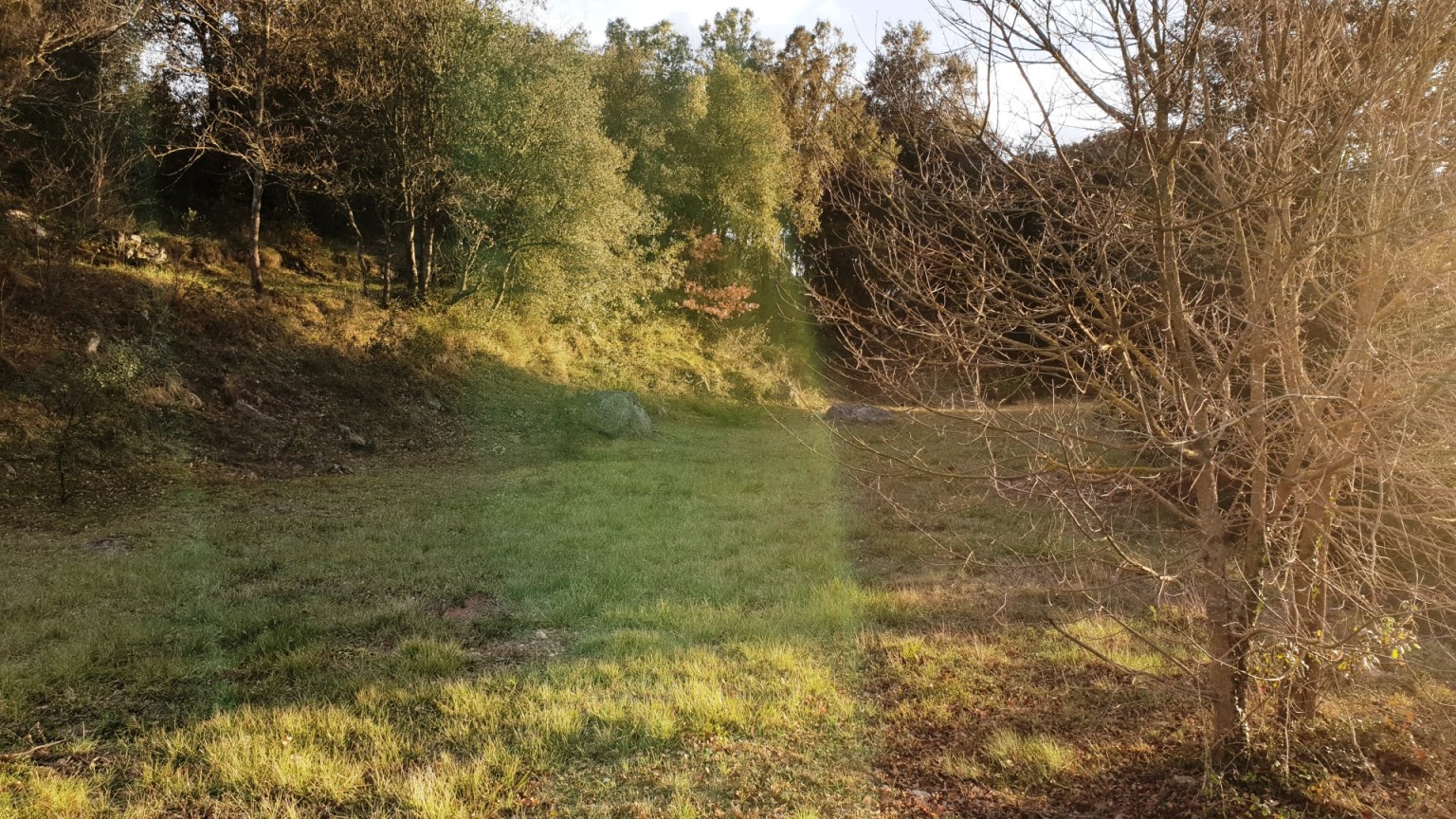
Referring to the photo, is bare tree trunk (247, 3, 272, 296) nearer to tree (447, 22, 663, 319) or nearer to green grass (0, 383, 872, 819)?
tree (447, 22, 663, 319)

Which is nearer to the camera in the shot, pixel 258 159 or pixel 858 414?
pixel 258 159

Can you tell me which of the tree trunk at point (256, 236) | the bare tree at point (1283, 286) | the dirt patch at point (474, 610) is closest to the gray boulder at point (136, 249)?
the tree trunk at point (256, 236)

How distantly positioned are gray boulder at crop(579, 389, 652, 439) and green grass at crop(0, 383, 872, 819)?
712 centimetres

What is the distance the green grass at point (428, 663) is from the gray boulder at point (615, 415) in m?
7.12

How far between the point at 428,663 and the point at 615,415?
1324 cm

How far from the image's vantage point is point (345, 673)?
5.32 metres

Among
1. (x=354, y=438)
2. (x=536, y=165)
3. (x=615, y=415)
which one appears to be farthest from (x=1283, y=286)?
(x=536, y=165)

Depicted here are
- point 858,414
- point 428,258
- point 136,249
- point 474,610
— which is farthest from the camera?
point 858,414

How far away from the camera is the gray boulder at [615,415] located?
60.6 ft

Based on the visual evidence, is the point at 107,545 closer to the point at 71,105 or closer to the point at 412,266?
the point at 71,105

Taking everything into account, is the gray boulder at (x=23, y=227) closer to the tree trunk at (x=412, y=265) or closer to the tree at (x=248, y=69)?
the tree at (x=248, y=69)

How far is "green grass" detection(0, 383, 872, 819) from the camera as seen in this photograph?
3.81 meters

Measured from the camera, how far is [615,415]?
61.1ft

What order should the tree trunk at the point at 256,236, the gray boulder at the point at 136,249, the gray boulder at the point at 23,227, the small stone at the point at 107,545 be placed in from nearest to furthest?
the small stone at the point at 107,545, the gray boulder at the point at 23,227, the gray boulder at the point at 136,249, the tree trunk at the point at 256,236
